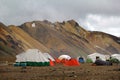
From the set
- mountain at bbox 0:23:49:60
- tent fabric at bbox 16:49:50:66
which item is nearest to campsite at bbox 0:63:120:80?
tent fabric at bbox 16:49:50:66

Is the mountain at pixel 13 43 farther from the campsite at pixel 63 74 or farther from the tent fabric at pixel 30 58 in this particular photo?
the campsite at pixel 63 74

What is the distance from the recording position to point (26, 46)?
17388 cm

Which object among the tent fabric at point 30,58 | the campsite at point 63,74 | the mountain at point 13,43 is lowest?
the campsite at point 63,74

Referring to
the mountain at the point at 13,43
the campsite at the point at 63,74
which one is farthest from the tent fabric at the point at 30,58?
the mountain at the point at 13,43

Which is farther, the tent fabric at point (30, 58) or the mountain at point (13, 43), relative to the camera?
the mountain at point (13, 43)

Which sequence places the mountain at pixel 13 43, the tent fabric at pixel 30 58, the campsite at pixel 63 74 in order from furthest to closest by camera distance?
the mountain at pixel 13 43 → the tent fabric at pixel 30 58 → the campsite at pixel 63 74

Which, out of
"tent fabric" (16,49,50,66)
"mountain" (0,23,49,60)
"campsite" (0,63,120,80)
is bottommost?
"campsite" (0,63,120,80)

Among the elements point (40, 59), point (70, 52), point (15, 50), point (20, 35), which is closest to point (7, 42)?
point (15, 50)

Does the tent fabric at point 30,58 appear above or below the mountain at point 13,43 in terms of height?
below

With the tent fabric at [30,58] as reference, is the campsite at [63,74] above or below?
below

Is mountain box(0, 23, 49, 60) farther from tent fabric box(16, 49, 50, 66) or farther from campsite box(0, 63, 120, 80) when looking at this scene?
campsite box(0, 63, 120, 80)

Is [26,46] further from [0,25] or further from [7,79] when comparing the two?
[7,79]

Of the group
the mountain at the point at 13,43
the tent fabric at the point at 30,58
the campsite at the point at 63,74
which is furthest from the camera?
the mountain at the point at 13,43


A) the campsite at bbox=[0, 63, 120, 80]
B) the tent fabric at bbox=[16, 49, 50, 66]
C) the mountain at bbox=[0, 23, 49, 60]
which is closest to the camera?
the campsite at bbox=[0, 63, 120, 80]
